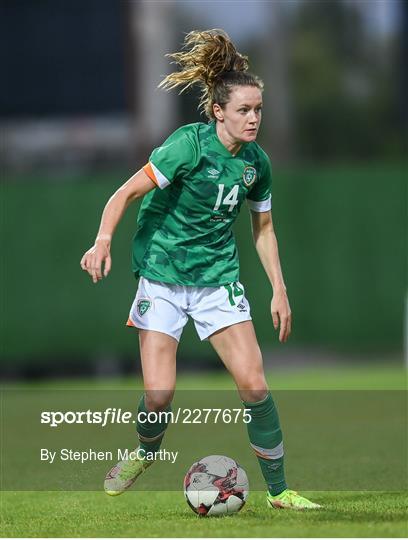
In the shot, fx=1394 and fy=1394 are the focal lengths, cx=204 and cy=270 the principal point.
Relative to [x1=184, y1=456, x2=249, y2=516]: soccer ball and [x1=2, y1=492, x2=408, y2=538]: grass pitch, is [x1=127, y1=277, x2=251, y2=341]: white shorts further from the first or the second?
[x1=2, y1=492, x2=408, y2=538]: grass pitch

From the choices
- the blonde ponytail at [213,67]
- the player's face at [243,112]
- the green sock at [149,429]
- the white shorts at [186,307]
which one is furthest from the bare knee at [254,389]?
the blonde ponytail at [213,67]

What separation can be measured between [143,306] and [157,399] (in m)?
0.53

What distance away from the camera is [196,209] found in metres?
7.81

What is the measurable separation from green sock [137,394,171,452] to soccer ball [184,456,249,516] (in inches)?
15.8

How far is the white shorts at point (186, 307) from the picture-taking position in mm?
7797

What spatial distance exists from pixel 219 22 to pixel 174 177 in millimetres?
28200

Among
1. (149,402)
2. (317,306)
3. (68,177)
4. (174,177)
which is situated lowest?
(317,306)

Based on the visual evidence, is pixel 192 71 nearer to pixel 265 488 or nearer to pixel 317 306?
pixel 265 488

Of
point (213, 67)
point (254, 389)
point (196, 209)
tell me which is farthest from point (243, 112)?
point (254, 389)

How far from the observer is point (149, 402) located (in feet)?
25.9

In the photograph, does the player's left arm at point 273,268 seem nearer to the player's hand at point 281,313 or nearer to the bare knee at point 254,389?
the player's hand at point 281,313

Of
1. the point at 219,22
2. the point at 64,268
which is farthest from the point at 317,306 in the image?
the point at 219,22

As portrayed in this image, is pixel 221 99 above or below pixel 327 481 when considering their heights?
above

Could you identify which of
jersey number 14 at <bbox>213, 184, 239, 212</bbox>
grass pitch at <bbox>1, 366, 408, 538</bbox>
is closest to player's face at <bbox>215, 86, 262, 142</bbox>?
jersey number 14 at <bbox>213, 184, 239, 212</bbox>
